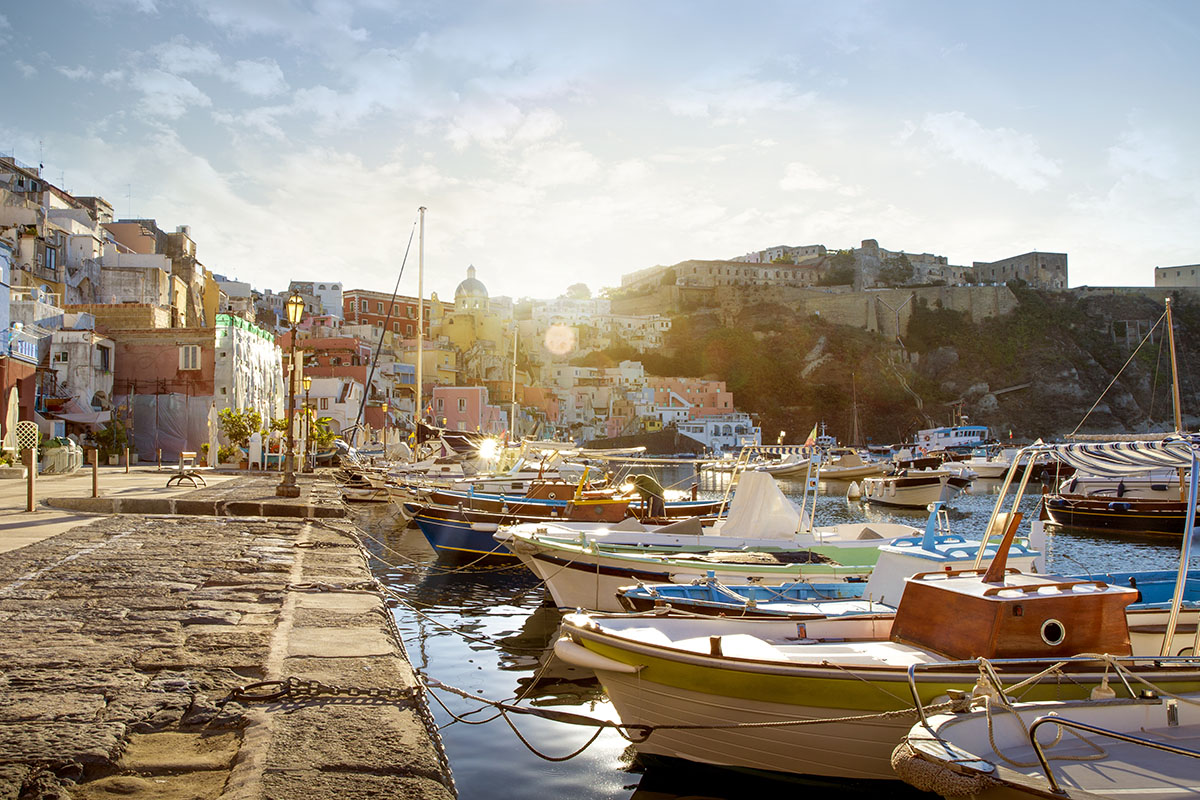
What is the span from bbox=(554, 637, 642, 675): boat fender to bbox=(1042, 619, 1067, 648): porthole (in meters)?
3.10

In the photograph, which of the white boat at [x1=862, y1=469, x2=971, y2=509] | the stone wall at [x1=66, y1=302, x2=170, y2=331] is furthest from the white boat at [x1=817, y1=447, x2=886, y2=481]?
the stone wall at [x1=66, y1=302, x2=170, y2=331]

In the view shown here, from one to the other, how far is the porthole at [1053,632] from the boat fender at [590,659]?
122 inches

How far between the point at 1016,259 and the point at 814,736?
137m

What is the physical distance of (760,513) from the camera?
14.3 meters

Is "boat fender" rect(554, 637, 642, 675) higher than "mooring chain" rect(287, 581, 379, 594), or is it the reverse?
"mooring chain" rect(287, 581, 379, 594)

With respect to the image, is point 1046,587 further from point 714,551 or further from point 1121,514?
point 1121,514

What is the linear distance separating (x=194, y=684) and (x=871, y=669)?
4.54 m

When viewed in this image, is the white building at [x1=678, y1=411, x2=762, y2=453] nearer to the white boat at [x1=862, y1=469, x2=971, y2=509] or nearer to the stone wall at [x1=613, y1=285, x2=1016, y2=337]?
the stone wall at [x1=613, y1=285, x2=1016, y2=337]

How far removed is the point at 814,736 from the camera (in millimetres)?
6191

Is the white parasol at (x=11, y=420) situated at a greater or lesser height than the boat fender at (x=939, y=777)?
greater

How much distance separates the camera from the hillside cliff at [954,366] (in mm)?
97562

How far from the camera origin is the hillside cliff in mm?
97562

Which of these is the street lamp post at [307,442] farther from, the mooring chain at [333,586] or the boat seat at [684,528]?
the mooring chain at [333,586]

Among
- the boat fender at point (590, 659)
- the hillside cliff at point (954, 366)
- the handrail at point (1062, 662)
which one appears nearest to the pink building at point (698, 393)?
the hillside cliff at point (954, 366)
